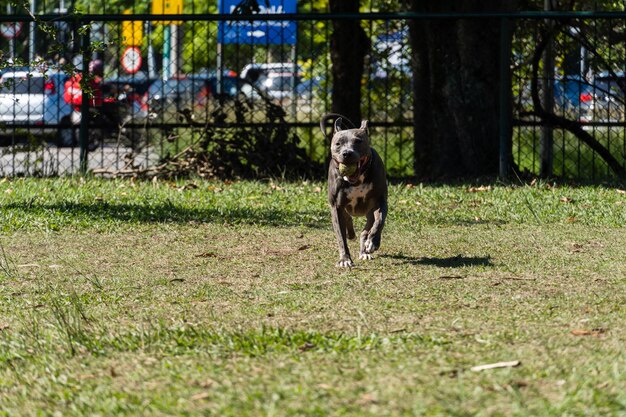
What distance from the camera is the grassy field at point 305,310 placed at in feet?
13.9

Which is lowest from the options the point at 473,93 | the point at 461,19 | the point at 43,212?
the point at 43,212

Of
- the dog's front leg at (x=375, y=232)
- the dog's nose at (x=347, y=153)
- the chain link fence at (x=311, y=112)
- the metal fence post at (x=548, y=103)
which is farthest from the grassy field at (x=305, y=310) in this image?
the metal fence post at (x=548, y=103)

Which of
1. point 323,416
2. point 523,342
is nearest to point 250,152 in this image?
point 523,342

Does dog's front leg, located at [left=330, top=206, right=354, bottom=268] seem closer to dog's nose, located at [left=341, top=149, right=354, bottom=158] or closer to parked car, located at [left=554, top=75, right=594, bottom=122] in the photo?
dog's nose, located at [left=341, top=149, right=354, bottom=158]

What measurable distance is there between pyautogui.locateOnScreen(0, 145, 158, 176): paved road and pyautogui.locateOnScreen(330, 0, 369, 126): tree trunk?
2383mm

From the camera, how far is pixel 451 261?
7.48 metres

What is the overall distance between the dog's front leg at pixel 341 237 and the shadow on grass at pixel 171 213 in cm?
178

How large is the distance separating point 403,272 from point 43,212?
401 cm

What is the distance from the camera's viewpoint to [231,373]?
4.56m

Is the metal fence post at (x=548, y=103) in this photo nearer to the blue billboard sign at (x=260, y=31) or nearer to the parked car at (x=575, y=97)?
the parked car at (x=575, y=97)

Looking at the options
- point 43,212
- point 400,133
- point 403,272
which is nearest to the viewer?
point 403,272

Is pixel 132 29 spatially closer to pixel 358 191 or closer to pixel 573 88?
pixel 573 88

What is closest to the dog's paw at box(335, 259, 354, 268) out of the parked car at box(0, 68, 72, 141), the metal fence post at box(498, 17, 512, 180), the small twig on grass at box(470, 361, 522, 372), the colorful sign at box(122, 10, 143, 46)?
the small twig on grass at box(470, 361, 522, 372)

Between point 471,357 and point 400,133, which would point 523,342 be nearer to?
point 471,357
